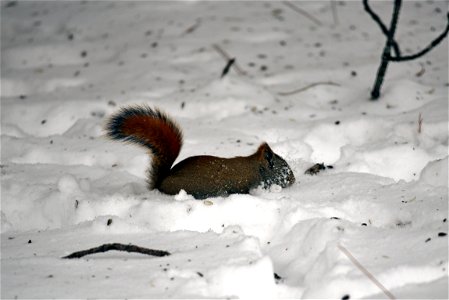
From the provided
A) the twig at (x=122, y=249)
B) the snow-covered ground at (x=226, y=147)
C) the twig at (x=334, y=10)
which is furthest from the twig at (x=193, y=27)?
the twig at (x=122, y=249)

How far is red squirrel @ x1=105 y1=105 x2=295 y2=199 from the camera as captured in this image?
94.3 inches

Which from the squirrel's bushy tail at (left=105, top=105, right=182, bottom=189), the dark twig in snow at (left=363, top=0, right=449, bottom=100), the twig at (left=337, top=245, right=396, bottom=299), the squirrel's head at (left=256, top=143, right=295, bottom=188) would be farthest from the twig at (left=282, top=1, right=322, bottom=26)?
the twig at (left=337, top=245, right=396, bottom=299)

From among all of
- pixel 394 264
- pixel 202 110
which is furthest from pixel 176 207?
pixel 202 110

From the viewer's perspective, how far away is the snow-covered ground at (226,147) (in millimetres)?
1780

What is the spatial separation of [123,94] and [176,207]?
178 cm

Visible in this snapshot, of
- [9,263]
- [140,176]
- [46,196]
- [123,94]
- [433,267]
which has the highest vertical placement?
[433,267]

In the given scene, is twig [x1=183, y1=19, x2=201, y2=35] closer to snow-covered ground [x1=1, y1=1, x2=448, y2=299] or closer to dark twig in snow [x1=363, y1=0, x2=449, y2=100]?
snow-covered ground [x1=1, y1=1, x2=448, y2=299]

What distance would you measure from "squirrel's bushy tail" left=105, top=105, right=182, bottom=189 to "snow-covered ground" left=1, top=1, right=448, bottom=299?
0.14 m

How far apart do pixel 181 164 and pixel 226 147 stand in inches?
22.9

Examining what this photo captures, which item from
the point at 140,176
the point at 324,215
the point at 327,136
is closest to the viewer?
the point at 324,215

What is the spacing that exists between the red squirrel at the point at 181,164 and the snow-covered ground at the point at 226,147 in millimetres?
77

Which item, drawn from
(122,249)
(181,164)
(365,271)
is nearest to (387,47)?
(181,164)

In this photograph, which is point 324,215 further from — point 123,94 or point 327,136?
point 123,94

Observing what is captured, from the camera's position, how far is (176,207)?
2277 mm
